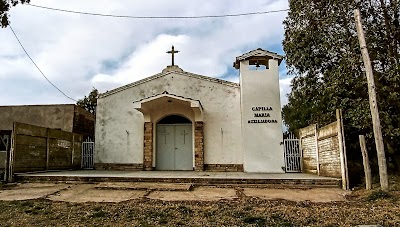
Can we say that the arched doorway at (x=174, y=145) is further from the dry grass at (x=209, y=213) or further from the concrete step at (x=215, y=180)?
the dry grass at (x=209, y=213)

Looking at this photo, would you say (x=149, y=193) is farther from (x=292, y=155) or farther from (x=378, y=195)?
(x=292, y=155)

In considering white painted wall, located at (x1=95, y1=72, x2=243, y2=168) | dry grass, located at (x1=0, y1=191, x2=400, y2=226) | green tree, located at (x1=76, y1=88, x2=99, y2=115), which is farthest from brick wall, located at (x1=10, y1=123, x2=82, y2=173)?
green tree, located at (x1=76, y1=88, x2=99, y2=115)

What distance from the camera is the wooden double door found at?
1366cm

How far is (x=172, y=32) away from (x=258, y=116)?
17.5 ft

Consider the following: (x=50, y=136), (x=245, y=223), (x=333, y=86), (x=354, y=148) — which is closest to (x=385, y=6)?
(x=333, y=86)

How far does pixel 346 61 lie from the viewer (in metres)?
11.0

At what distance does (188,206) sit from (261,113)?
707 centimetres

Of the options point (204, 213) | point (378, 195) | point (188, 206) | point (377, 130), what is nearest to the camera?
point (204, 213)

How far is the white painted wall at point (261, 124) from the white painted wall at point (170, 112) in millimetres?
836

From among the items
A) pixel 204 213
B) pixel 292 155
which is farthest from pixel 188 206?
pixel 292 155

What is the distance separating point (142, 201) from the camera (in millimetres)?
6723

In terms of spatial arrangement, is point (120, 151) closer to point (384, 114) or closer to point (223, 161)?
point (223, 161)

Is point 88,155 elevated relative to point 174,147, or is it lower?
lower

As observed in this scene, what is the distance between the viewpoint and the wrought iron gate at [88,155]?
14047mm
